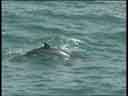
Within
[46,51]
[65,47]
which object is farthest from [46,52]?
[65,47]

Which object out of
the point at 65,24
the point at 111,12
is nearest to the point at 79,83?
the point at 65,24

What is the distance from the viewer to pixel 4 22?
49844 millimetres

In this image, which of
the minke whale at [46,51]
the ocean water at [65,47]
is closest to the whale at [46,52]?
the minke whale at [46,51]

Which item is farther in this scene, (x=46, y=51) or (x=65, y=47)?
(x=65, y=47)

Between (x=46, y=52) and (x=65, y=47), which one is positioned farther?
(x=65, y=47)

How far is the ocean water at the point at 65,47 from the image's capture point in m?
35.7

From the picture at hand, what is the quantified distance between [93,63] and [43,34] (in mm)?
7309

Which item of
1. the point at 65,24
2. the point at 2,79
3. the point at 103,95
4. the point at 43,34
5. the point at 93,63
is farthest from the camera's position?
the point at 65,24

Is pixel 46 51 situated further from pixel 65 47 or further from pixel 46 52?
pixel 65 47

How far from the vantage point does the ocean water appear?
35688mm

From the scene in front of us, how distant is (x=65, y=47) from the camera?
42656 mm

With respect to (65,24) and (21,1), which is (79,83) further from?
(21,1)

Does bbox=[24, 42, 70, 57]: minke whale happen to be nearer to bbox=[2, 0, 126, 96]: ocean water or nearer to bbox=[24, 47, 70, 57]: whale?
bbox=[24, 47, 70, 57]: whale

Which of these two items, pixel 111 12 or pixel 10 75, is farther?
pixel 111 12
